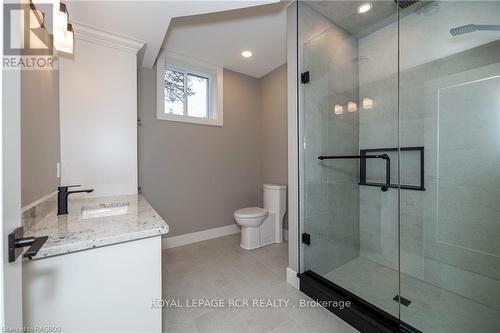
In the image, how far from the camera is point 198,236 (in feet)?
9.62

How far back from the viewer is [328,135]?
2.11 meters

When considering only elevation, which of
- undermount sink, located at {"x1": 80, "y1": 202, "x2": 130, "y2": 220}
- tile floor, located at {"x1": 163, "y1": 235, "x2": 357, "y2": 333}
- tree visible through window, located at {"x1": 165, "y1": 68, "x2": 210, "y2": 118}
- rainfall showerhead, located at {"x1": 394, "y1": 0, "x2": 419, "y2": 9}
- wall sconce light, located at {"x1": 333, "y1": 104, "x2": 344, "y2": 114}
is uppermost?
rainfall showerhead, located at {"x1": 394, "y1": 0, "x2": 419, "y2": 9}

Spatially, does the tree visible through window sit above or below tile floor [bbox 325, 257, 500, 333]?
above

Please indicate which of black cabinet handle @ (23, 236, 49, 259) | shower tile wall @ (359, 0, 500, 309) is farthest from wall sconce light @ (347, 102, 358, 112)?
black cabinet handle @ (23, 236, 49, 259)

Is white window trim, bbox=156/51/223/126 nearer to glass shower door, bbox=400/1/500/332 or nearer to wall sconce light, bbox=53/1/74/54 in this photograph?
wall sconce light, bbox=53/1/74/54

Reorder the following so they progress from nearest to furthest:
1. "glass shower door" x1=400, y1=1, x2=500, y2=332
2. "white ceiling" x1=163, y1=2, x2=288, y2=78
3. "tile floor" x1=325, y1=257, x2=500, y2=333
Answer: "tile floor" x1=325, y1=257, x2=500, y2=333, "glass shower door" x1=400, y1=1, x2=500, y2=332, "white ceiling" x1=163, y1=2, x2=288, y2=78

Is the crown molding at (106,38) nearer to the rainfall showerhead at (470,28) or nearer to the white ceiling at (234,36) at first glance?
the white ceiling at (234,36)

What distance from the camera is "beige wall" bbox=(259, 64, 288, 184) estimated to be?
120 inches

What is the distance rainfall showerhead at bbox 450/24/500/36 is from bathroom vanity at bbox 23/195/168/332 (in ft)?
8.57

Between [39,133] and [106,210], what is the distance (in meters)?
0.62

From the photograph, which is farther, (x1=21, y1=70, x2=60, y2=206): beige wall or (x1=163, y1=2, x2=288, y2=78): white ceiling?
(x1=163, y1=2, x2=288, y2=78): white ceiling

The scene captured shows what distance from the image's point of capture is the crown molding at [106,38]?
171cm

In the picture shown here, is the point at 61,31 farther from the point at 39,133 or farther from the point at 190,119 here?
the point at 190,119

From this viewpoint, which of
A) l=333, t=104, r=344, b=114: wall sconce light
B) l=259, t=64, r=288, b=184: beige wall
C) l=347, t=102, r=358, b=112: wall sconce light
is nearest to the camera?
l=333, t=104, r=344, b=114: wall sconce light
